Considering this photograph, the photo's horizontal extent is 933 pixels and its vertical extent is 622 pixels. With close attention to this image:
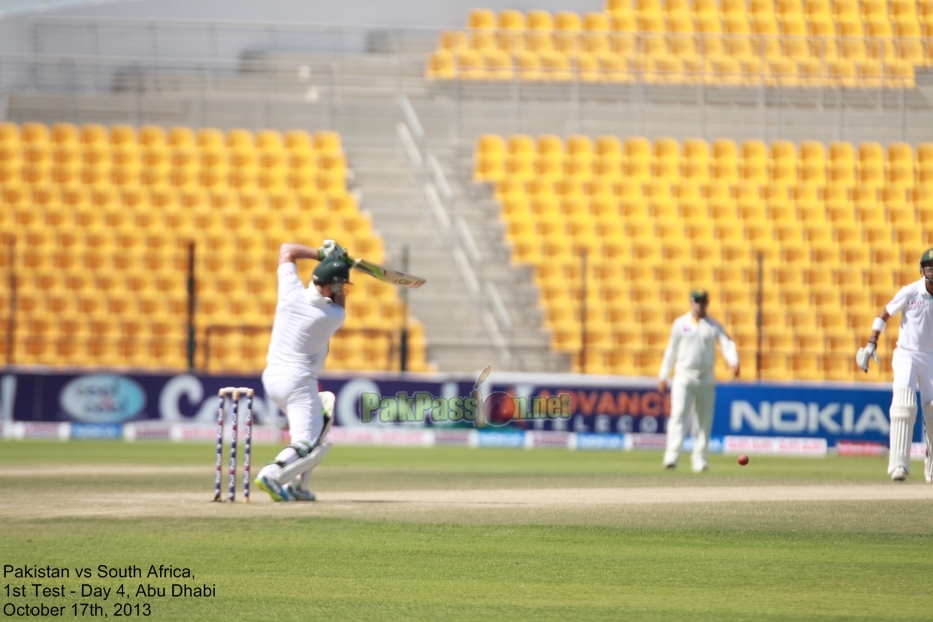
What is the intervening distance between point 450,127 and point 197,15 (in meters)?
Answer: 5.52

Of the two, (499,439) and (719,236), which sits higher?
(719,236)

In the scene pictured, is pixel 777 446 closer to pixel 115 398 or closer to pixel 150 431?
pixel 150 431

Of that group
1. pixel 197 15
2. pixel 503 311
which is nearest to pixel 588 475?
pixel 503 311

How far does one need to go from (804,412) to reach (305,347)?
11899 millimetres

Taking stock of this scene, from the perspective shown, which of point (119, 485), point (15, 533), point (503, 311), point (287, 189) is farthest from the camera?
point (287, 189)

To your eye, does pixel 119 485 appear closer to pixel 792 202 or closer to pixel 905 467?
pixel 905 467

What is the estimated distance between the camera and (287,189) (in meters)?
27.0

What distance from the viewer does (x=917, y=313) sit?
42.9 feet

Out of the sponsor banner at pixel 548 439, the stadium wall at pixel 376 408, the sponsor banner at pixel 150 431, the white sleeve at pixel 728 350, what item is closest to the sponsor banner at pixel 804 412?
the stadium wall at pixel 376 408

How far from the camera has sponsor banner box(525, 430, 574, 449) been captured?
21.3m

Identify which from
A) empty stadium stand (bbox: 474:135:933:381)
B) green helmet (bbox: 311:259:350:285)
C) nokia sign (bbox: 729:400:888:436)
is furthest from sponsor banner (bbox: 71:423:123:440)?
green helmet (bbox: 311:259:350:285)

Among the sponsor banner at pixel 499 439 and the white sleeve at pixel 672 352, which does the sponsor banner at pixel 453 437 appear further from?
the white sleeve at pixel 672 352

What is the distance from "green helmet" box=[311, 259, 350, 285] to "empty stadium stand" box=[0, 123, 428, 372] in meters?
11.7

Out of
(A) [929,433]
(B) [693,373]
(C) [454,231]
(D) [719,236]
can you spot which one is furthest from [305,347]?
(D) [719,236]
